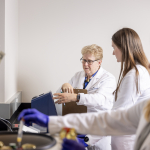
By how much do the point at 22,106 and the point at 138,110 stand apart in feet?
7.12

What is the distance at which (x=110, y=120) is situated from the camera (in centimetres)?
105

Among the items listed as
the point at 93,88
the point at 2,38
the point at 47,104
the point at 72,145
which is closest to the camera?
the point at 72,145

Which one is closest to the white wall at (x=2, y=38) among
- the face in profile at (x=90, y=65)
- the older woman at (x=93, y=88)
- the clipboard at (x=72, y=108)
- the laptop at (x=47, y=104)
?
the laptop at (x=47, y=104)

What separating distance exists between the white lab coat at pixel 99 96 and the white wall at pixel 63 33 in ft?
2.05

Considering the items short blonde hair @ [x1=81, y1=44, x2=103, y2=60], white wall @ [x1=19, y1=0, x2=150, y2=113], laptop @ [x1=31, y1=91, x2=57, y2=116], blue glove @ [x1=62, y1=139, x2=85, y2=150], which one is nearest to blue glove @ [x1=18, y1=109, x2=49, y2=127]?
blue glove @ [x1=62, y1=139, x2=85, y2=150]

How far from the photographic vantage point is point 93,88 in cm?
229

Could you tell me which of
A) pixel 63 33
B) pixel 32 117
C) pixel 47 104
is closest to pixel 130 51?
pixel 47 104

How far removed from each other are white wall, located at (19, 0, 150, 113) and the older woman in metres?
0.55

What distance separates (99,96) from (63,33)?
3.95 ft

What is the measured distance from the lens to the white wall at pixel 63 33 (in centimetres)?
292

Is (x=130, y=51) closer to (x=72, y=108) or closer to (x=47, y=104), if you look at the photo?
(x=47, y=104)

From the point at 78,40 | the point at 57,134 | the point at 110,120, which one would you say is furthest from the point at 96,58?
the point at 57,134

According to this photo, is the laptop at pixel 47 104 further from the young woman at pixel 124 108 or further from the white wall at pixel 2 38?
the young woman at pixel 124 108

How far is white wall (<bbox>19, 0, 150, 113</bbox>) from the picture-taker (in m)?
2.92
